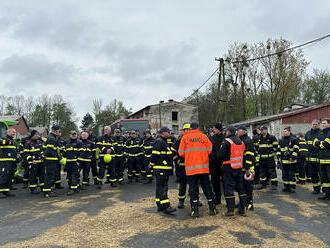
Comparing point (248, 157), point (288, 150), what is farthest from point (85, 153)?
point (288, 150)

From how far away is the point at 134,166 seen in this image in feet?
32.8

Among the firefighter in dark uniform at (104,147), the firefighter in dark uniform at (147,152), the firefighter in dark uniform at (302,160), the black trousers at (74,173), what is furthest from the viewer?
the firefighter in dark uniform at (147,152)

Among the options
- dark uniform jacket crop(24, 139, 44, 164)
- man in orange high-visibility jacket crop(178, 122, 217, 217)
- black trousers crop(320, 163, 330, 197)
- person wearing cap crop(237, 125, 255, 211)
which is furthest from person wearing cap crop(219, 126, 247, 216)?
dark uniform jacket crop(24, 139, 44, 164)

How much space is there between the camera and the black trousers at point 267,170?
26.5ft

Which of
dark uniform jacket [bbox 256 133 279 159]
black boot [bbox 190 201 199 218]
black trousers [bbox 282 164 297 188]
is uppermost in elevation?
dark uniform jacket [bbox 256 133 279 159]

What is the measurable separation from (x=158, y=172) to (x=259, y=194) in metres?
3.73

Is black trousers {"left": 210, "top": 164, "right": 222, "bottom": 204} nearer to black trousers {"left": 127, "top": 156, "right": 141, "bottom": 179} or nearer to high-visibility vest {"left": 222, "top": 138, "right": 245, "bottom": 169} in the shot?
high-visibility vest {"left": 222, "top": 138, "right": 245, "bottom": 169}

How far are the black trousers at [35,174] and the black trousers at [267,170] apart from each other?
7304mm

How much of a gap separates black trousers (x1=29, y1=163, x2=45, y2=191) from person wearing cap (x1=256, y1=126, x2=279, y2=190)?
728 cm

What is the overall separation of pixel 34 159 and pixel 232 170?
6.17m

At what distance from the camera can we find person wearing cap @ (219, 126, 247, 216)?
5262 millimetres

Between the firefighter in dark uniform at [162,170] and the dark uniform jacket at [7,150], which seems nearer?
the firefighter in dark uniform at [162,170]

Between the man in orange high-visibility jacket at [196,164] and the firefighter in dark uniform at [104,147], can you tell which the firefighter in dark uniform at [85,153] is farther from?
the man in orange high-visibility jacket at [196,164]

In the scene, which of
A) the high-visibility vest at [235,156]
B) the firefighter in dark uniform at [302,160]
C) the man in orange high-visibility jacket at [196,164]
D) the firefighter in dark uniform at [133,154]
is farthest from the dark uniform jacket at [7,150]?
the firefighter in dark uniform at [302,160]
